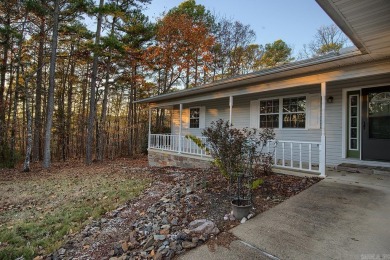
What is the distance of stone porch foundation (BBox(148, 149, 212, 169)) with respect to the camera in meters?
7.72

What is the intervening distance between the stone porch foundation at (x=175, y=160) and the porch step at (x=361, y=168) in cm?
366

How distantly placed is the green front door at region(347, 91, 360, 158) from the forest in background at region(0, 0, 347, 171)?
33.5 ft

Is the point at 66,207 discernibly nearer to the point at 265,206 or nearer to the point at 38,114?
the point at 265,206

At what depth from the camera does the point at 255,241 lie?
268cm

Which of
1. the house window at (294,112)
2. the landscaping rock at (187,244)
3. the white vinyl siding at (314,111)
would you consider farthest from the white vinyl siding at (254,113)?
the landscaping rock at (187,244)

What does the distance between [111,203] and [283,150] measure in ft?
13.9

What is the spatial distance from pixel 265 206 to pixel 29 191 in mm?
6625

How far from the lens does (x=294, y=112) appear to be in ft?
23.3

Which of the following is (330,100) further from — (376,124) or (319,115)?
(376,124)

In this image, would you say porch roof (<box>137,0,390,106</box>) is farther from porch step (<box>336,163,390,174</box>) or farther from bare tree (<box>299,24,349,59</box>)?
bare tree (<box>299,24,349,59</box>)

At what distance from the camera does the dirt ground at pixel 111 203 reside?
11.0ft

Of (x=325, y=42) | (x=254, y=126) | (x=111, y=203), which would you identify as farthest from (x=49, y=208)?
(x=325, y=42)

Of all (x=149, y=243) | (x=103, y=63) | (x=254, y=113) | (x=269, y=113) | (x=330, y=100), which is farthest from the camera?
(x=103, y=63)

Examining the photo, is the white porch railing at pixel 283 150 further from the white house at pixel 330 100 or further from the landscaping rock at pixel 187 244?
the landscaping rock at pixel 187 244
